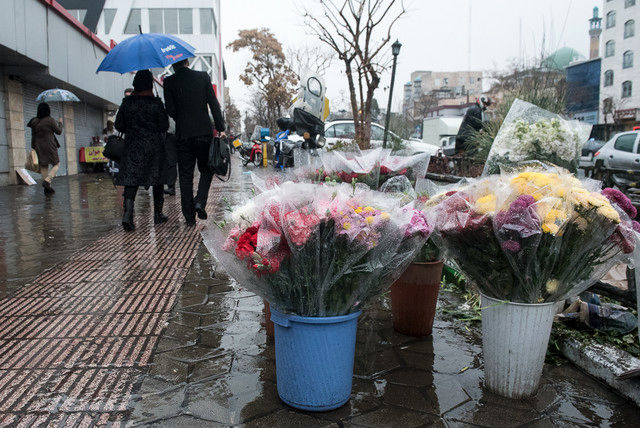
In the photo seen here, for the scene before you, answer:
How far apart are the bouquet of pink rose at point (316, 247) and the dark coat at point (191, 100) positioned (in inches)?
167

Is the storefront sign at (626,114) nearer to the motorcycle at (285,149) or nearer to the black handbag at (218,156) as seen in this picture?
the motorcycle at (285,149)

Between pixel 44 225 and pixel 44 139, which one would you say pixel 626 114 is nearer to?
pixel 44 139

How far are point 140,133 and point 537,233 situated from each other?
18.2 feet

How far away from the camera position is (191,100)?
643cm

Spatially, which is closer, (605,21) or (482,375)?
(482,375)

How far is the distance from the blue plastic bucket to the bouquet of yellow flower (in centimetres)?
72

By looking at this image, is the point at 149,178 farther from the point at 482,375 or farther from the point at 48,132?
the point at 48,132

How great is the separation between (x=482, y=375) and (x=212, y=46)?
4910 cm

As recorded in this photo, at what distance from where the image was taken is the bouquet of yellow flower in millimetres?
2311

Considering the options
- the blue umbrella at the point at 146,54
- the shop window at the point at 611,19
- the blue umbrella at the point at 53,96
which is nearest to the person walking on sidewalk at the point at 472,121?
the blue umbrella at the point at 146,54

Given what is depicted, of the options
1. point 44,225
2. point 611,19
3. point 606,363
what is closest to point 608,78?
point 611,19

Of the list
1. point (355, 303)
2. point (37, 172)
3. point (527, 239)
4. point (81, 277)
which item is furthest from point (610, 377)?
point (37, 172)

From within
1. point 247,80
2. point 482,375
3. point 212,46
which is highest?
point 212,46

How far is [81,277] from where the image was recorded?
459 cm
